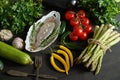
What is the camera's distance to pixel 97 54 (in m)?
1.50

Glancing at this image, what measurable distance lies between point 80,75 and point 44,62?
20 centimetres

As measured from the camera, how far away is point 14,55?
152cm

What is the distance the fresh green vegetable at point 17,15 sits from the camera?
1665mm

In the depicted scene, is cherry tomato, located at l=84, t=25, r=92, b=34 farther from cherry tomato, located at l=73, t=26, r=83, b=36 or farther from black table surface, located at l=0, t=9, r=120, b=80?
black table surface, located at l=0, t=9, r=120, b=80

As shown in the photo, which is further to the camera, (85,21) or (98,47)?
(85,21)

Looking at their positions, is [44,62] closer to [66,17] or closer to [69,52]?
[69,52]

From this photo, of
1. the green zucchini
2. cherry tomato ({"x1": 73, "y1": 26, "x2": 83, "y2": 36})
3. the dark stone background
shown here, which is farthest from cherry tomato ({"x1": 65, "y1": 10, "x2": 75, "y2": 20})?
the green zucchini

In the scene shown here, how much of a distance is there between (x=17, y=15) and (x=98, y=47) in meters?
0.49

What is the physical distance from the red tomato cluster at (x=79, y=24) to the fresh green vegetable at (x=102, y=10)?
50 millimetres

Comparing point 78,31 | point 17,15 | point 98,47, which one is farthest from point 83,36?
point 17,15

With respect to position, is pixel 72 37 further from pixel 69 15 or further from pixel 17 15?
pixel 17 15

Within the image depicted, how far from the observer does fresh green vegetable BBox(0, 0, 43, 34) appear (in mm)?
1665

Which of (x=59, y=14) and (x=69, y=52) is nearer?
(x=69, y=52)

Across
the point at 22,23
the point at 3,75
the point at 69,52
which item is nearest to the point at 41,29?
the point at 22,23
